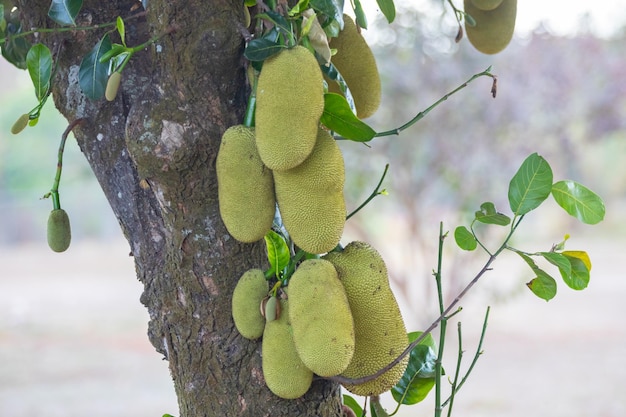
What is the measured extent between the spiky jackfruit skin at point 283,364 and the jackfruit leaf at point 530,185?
0.27 metres

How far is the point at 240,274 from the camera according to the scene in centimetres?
71

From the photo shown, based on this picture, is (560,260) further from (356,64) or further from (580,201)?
(356,64)

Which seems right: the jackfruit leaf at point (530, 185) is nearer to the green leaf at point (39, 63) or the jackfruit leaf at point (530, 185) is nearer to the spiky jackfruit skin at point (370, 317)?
the spiky jackfruit skin at point (370, 317)

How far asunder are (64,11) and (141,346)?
203 inches

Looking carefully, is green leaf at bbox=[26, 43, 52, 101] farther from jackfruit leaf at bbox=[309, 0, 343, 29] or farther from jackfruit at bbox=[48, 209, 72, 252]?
jackfruit leaf at bbox=[309, 0, 343, 29]

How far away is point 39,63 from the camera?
2.42ft

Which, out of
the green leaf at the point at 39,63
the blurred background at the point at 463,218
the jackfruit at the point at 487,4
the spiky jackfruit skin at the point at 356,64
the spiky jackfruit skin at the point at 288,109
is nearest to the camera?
the spiky jackfruit skin at the point at 288,109

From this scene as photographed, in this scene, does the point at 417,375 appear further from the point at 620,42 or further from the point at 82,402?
the point at 620,42

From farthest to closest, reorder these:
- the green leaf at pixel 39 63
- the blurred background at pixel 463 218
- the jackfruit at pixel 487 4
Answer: the blurred background at pixel 463 218 → the jackfruit at pixel 487 4 → the green leaf at pixel 39 63

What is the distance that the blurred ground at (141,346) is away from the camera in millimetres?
4336

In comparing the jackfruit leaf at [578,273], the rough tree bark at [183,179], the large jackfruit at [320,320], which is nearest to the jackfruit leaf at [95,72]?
the rough tree bark at [183,179]

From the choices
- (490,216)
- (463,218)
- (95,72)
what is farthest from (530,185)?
(463,218)

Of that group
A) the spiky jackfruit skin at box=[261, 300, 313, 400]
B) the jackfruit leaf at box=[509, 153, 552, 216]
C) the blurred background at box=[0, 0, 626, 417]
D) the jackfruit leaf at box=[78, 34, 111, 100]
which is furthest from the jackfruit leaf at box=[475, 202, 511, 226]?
Answer: the blurred background at box=[0, 0, 626, 417]

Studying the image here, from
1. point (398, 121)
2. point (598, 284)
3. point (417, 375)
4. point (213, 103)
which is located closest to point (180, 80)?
point (213, 103)
